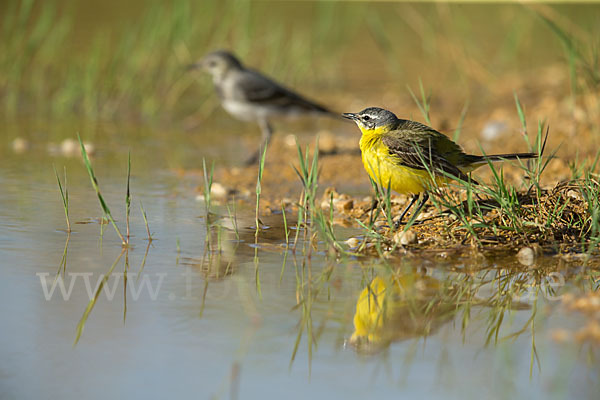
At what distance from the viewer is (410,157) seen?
4.57m

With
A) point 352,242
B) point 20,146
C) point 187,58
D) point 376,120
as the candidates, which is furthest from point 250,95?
point 352,242

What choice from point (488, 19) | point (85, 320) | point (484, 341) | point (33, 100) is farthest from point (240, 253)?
point (488, 19)

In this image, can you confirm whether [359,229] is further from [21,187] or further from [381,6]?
[381,6]

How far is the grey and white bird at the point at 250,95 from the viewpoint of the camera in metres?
8.62

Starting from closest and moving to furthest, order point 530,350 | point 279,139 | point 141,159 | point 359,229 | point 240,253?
1. point 530,350
2. point 240,253
3. point 359,229
4. point 141,159
5. point 279,139

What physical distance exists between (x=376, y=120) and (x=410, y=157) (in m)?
0.52

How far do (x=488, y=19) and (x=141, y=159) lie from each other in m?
12.1

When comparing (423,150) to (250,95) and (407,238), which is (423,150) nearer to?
→ (407,238)

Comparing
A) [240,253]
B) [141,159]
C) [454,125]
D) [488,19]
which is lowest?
[240,253]

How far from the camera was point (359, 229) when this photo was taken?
479 cm

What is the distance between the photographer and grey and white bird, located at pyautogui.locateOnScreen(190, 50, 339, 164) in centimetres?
862

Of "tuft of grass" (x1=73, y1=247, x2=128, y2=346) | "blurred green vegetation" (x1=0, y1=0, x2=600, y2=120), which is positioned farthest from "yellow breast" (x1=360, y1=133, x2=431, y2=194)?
"blurred green vegetation" (x1=0, y1=0, x2=600, y2=120)

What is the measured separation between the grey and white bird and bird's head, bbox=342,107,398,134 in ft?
11.2

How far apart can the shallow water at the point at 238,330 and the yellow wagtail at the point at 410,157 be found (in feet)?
2.29
